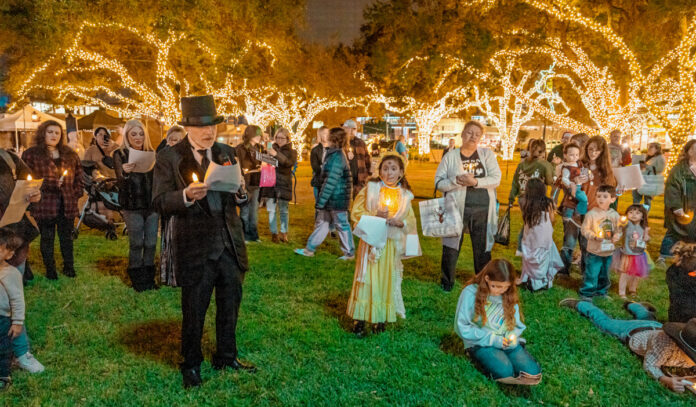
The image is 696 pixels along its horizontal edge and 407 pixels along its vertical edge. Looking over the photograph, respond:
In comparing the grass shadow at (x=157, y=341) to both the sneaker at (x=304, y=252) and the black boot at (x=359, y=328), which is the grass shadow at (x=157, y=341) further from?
the sneaker at (x=304, y=252)

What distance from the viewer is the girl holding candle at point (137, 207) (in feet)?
19.4

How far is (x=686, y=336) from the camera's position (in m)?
3.94

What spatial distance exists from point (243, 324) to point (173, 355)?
852 mm

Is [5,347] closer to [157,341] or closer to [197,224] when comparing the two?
[157,341]

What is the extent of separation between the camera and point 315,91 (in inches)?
1220

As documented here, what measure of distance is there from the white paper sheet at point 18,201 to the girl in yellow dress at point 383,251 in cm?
309

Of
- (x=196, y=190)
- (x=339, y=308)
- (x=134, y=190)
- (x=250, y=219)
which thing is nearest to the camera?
(x=196, y=190)

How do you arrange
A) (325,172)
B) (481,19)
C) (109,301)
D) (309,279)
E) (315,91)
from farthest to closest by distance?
(315,91)
(481,19)
(325,172)
(309,279)
(109,301)

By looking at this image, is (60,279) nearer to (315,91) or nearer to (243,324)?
(243,324)

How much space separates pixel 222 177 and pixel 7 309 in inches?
84.1

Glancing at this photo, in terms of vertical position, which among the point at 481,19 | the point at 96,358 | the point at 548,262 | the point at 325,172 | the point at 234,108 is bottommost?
the point at 96,358

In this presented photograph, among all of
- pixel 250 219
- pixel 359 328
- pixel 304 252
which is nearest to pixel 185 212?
pixel 359 328

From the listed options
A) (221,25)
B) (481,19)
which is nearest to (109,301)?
(221,25)

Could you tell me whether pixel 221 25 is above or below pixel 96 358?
above
